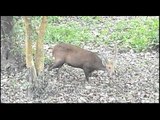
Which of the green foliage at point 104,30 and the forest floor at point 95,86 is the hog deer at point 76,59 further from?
the green foliage at point 104,30

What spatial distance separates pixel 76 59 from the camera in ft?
26.9

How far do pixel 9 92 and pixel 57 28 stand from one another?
10.0ft

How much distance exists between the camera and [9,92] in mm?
7781

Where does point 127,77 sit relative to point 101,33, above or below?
below

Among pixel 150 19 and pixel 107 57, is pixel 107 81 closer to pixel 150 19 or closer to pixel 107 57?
pixel 107 57

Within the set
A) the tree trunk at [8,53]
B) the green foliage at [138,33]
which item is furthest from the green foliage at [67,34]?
the tree trunk at [8,53]

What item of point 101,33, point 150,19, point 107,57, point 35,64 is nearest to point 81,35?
point 101,33

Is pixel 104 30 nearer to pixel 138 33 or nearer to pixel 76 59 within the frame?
pixel 138 33

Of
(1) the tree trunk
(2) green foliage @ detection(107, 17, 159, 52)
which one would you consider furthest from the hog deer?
(2) green foliage @ detection(107, 17, 159, 52)

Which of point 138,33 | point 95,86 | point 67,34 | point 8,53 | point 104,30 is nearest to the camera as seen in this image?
point 95,86

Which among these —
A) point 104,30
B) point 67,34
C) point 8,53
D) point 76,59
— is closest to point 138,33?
point 104,30

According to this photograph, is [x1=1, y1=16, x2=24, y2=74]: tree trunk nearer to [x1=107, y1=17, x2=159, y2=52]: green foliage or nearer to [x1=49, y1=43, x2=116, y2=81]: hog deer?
[x1=49, y1=43, x2=116, y2=81]: hog deer

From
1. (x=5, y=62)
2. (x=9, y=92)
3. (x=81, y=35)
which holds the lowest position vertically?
(x=9, y=92)

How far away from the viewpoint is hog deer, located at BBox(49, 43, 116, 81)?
323 inches
